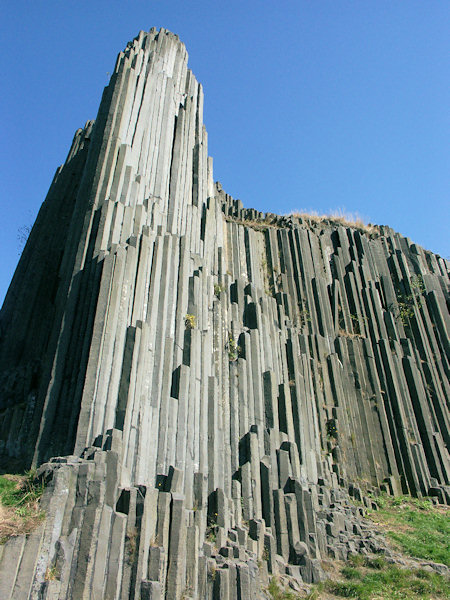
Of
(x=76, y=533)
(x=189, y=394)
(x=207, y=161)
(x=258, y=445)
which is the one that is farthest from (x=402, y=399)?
(x=76, y=533)

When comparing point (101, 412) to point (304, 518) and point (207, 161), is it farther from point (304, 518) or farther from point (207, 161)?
point (207, 161)

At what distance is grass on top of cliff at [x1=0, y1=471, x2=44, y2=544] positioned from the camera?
189 inches

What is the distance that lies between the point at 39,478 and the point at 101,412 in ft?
7.04

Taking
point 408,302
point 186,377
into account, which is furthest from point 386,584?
point 408,302

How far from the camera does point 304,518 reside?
958cm

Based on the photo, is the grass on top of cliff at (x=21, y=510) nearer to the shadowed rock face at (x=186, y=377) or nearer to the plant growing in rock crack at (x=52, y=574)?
the shadowed rock face at (x=186, y=377)

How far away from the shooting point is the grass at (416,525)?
32.1 ft

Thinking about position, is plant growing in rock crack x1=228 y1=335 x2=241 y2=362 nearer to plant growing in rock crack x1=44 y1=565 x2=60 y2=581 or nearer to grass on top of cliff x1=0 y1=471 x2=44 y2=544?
grass on top of cliff x1=0 y1=471 x2=44 y2=544

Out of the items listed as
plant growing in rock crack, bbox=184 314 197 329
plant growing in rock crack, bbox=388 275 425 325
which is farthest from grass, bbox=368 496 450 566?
plant growing in rock crack, bbox=388 275 425 325

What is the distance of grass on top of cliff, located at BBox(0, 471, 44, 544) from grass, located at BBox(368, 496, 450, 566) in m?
7.86

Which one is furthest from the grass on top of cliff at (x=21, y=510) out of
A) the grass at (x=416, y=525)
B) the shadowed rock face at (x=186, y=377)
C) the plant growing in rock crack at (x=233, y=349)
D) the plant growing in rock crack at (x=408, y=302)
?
the plant growing in rock crack at (x=408, y=302)

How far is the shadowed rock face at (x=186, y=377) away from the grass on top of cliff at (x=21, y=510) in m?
0.15

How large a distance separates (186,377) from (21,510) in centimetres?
453

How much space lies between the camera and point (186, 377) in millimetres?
9375
